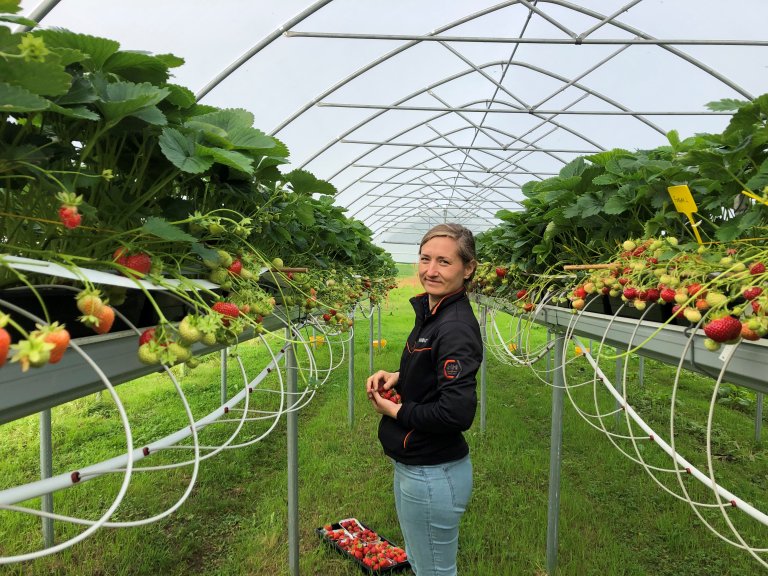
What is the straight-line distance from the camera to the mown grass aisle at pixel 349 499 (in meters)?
2.63

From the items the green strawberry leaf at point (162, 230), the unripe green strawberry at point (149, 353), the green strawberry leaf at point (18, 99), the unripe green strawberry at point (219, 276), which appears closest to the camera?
the green strawberry leaf at point (18, 99)

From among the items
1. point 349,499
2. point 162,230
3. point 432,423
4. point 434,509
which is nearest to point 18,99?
point 162,230

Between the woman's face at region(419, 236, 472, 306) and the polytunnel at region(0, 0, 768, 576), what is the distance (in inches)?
4.8

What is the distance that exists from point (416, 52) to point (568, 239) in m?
5.36

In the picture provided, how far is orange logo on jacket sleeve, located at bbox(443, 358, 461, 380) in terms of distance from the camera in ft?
4.95

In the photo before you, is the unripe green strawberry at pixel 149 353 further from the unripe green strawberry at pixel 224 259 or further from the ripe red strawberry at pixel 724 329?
the ripe red strawberry at pixel 724 329

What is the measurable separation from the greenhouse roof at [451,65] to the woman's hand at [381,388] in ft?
10.1

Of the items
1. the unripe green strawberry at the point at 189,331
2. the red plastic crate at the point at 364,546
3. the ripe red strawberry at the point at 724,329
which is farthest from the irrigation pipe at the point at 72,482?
the red plastic crate at the point at 364,546

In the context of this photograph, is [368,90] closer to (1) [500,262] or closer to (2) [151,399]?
(1) [500,262]

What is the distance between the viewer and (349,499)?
3.38 m

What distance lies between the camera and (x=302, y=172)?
1.65 m

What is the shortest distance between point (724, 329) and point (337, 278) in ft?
8.30

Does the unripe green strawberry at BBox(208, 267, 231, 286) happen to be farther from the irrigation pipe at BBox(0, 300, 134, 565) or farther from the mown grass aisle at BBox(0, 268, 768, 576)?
the mown grass aisle at BBox(0, 268, 768, 576)

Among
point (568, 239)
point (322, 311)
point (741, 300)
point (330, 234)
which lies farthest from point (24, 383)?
point (568, 239)
